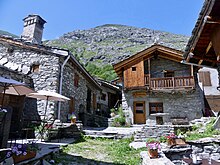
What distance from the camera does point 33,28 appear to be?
12008 mm

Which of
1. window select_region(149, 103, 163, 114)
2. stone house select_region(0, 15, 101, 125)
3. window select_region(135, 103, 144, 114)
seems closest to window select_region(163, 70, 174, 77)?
window select_region(149, 103, 163, 114)

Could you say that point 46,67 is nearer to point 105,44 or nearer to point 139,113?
point 139,113

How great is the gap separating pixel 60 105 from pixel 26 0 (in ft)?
16.7

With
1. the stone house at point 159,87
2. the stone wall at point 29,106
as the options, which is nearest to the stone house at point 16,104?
the stone wall at point 29,106

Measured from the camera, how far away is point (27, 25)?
1234 cm

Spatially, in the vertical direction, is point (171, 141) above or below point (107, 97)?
below

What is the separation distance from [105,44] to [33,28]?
1815 inches

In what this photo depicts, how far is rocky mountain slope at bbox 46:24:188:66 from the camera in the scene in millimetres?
44334

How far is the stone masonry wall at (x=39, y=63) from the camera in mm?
8898

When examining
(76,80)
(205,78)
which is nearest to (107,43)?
(205,78)

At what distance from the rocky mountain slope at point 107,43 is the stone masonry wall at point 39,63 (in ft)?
102

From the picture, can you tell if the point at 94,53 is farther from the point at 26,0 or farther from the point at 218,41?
the point at 218,41

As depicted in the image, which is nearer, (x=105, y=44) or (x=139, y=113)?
(x=139, y=113)

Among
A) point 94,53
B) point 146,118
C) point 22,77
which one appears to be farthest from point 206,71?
point 94,53
